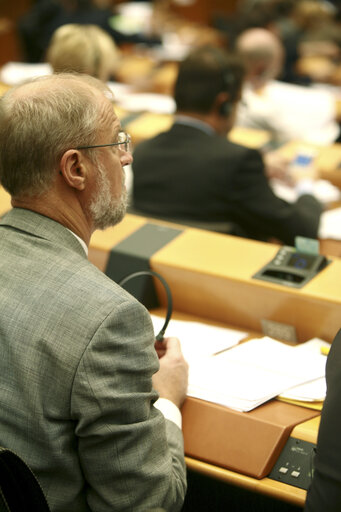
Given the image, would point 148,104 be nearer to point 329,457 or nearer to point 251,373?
point 251,373

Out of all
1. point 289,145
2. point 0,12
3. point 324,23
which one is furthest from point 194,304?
point 0,12

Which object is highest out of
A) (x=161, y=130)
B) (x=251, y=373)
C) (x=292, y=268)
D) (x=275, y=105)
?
(x=292, y=268)

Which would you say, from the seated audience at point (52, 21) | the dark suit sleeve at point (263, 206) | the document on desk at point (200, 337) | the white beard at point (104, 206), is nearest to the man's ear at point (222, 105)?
the dark suit sleeve at point (263, 206)

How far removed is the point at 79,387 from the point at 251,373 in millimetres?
627

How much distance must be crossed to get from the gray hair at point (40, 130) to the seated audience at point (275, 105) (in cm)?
262

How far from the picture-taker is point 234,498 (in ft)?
5.24

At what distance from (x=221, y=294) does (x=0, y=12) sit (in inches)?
277

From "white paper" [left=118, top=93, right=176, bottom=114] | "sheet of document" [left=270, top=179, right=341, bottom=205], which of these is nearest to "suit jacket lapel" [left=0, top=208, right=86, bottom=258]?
"sheet of document" [left=270, top=179, right=341, bottom=205]

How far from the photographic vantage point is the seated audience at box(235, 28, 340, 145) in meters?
3.94

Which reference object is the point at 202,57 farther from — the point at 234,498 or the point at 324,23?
the point at 324,23

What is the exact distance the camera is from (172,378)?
5.16ft

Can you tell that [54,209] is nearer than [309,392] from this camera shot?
Yes

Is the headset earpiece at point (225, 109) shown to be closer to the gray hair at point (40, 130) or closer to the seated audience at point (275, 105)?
the seated audience at point (275, 105)

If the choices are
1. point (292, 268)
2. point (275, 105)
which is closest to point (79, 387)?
point (292, 268)
